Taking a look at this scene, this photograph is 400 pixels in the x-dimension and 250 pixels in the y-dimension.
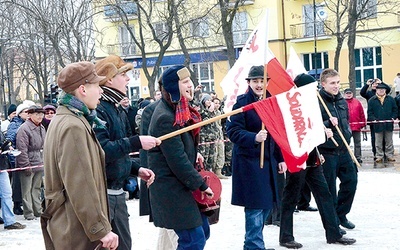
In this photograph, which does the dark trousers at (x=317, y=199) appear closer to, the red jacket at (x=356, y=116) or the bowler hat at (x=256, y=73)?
the bowler hat at (x=256, y=73)

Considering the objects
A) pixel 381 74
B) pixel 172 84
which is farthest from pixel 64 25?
pixel 172 84

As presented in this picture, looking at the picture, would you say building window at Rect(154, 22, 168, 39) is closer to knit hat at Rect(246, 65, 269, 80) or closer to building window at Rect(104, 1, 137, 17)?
building window at Rect(104, 1, 137, 17)

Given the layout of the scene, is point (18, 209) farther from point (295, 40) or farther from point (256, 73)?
point (295, 40)

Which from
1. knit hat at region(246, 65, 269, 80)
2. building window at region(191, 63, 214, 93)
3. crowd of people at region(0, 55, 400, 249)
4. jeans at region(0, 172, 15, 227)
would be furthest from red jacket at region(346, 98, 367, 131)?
building window at region(191, 63, 214, 93)

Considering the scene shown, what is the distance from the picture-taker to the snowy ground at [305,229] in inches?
333

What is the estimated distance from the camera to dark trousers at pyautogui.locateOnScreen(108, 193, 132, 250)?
532 centimetres

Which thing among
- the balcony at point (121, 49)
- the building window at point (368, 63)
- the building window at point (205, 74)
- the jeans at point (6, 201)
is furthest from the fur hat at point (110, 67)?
the balcony at point (121, 49)

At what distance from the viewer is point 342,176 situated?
29.6 feet

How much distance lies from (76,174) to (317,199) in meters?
4.44

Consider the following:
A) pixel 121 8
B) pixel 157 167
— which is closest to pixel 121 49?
pixel 121 8

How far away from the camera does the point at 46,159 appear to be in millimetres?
Result: 4535

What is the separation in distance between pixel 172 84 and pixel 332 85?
309 cm

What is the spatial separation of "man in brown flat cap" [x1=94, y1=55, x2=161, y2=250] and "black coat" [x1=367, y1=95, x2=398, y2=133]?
1325 cm

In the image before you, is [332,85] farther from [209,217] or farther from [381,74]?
[381,74]
